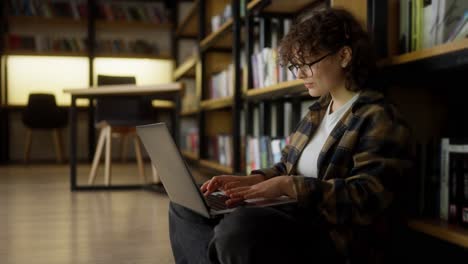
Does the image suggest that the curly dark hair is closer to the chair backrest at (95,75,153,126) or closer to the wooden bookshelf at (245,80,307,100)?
the wooden bookshelf at (245,80,307,100)

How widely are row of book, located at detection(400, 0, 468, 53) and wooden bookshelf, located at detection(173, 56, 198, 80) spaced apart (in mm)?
3104

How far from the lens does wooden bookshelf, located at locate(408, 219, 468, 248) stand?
0.99m

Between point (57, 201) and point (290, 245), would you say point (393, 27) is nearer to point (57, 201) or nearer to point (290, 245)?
point (290, 245)

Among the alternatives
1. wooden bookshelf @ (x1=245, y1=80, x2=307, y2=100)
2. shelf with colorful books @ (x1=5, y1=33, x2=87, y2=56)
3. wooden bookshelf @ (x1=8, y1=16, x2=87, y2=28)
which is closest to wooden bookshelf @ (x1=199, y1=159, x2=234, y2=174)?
wooden bookshelf @ (x1=245, y1=80, x2=307, y2=100)

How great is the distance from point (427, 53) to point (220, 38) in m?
2.43

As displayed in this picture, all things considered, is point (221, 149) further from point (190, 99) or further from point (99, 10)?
point (99, 10)

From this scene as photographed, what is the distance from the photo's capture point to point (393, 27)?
1.25 meters

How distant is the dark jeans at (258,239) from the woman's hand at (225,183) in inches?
4.5

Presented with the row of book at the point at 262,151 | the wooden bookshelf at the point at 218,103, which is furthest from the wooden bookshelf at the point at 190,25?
the row of book at the point at 262,151

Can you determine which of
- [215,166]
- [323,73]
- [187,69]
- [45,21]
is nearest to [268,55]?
[215,166]

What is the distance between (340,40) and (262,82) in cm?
153

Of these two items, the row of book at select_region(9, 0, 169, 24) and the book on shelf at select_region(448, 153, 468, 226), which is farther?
the row of book at select_region(9, 0, 169, 24)

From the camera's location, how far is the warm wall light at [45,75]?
538cm

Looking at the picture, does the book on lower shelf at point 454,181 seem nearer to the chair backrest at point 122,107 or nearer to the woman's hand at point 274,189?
the woman's hand at point 274,189
